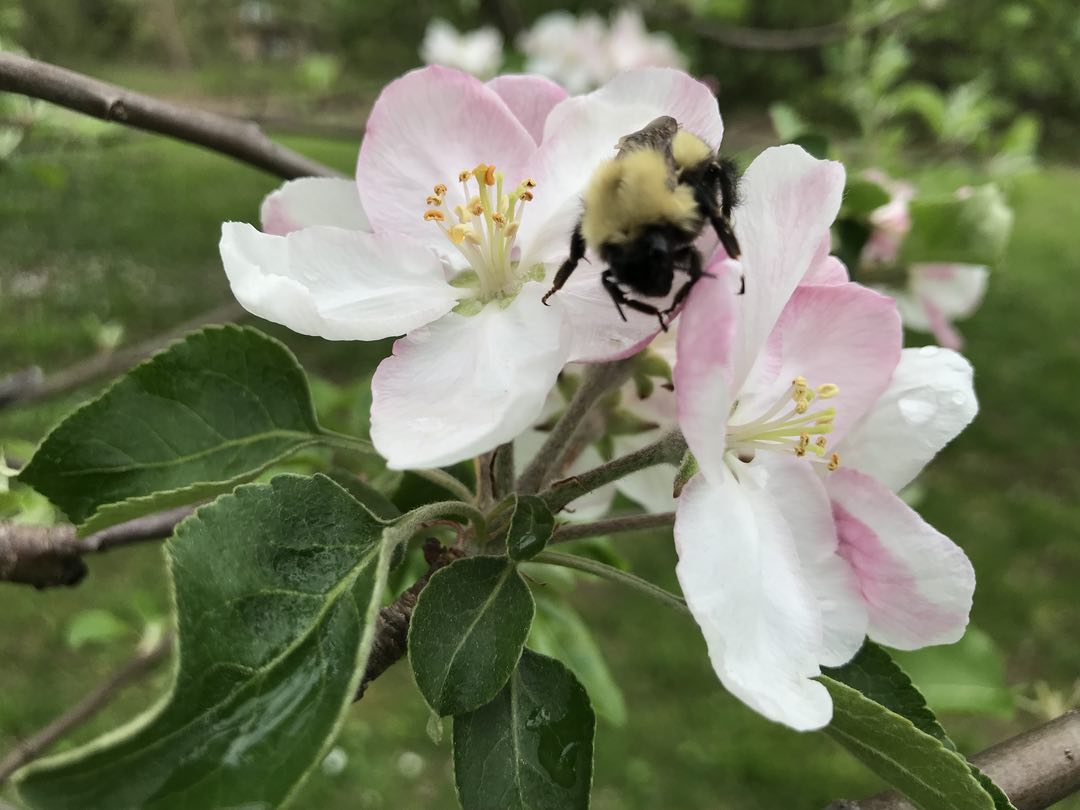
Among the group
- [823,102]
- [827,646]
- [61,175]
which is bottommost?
[823,102]

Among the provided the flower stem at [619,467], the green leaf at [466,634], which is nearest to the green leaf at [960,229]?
the flower stem at [619,467]

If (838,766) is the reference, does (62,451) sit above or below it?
above

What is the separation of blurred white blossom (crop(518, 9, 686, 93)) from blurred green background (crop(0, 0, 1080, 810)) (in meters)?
0.13

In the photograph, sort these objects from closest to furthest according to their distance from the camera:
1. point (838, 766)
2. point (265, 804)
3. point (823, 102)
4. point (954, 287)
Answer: point (265, 804), point (954, 287), point (838, 766), point (823, 102)

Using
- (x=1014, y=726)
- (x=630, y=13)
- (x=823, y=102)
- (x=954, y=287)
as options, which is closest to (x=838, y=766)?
(x=1014, y=726)

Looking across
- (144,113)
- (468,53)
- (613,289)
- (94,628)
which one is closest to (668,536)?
(468,53)

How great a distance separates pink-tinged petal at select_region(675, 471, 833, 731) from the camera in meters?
0.60

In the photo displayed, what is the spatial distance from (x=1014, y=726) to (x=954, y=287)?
8.29 feet

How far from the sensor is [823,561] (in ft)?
2.40

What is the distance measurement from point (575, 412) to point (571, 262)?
0.14 meters

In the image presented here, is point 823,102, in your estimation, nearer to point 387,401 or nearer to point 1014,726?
point 1014,726

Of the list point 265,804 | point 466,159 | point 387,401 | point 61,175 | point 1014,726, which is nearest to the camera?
point 265,804

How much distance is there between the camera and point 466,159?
0.86m

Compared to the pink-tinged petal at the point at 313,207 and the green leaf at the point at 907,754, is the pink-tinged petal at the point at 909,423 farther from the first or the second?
the pink-tinged petal at the point at 313,207
